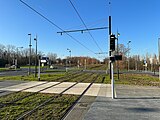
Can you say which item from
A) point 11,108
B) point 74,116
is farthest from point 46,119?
point 11,108

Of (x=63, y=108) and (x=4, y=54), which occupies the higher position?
(x=4, y=54)

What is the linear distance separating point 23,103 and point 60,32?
10.3 meters

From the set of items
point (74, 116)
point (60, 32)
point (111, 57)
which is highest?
point (60, 32)

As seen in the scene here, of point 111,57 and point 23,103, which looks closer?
point 23,103

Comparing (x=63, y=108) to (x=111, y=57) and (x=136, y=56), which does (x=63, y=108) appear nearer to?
(x=111, y=57)

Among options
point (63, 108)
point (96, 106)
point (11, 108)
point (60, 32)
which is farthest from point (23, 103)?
point (60, 32)

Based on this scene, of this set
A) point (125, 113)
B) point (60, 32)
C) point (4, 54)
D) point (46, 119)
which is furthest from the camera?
point (4, 54)

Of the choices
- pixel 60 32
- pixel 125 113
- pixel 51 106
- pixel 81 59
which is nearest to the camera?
pixel 125 113

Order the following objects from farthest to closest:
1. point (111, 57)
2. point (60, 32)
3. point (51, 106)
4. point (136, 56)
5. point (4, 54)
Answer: point (4, 54), point (136, 56), point (60, 32), point (111, 57), point (51, 106)

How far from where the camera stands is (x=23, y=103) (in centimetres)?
983

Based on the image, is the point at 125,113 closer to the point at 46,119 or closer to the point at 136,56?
the point at 46,119

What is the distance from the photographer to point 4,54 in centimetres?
8706

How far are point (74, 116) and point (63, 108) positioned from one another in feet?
4.73

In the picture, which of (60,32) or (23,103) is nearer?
(23,103)
